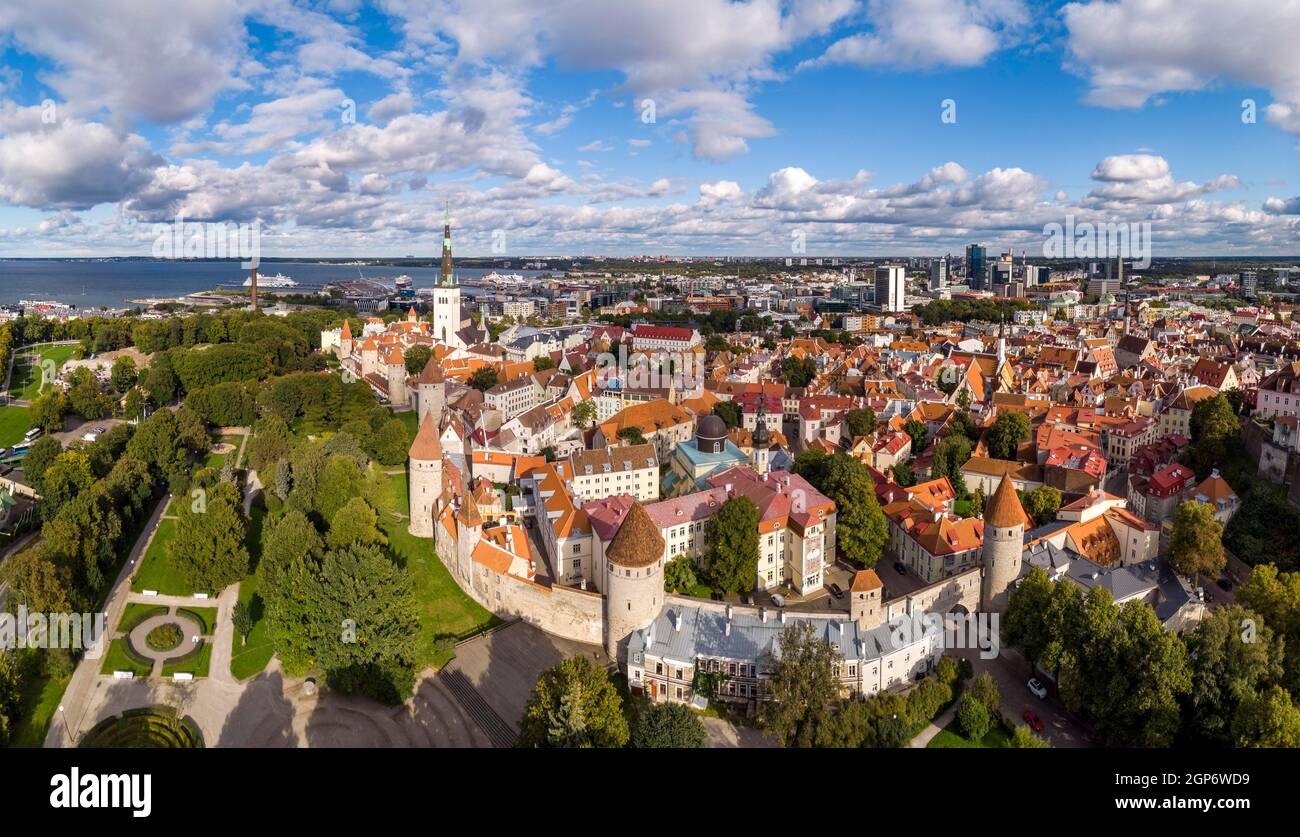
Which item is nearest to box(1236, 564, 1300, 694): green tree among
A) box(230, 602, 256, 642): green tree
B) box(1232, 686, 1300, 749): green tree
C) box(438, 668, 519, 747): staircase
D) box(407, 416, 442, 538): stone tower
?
box(1232, 686, 1300, 749): green tree

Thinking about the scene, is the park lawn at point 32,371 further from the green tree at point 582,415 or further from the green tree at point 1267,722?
the green tree at point 1267,722

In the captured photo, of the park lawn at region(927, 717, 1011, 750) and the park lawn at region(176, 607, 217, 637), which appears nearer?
the park lawn at region(927, 717, 1011, 750)

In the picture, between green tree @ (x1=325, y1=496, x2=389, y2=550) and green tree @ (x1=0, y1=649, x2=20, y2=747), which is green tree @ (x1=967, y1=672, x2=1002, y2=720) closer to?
green tree @ (x1=325, y1=496, x2=389, y2=550)

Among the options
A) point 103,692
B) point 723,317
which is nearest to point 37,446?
point 103,692

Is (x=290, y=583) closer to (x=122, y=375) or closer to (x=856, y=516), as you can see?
(x=856, y=516)

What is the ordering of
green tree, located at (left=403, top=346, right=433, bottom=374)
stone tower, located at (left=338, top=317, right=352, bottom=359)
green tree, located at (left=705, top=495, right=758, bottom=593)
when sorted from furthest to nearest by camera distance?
1. stone tower, located at (left=338, top=317, right=352, bottom=359)
2. green tree, located at (left=403, top=346, right=433, bottom=374)
3. green tree, located at (left=705, top=495, right=758, bottom=593)

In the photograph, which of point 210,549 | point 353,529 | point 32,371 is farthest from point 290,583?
point 32,371
